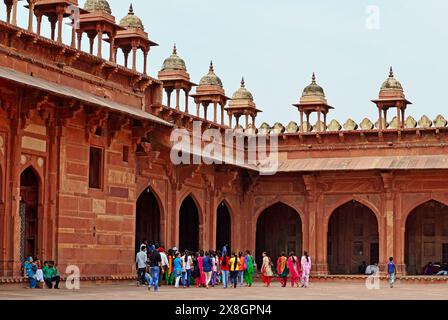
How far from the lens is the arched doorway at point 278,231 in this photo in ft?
118

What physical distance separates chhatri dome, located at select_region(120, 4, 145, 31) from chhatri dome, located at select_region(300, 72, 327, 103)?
7.75m

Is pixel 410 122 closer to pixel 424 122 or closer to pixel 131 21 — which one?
pixel 424 122

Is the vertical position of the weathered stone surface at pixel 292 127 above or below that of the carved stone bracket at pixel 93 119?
above

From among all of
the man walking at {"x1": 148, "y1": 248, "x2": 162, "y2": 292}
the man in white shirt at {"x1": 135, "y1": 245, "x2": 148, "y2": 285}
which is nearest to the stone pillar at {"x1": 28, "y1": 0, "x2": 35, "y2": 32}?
the man in white shirt at {"x1": 135, "y1": 245, "x2": 148, "y2": 285}

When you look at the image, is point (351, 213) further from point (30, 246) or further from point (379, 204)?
point (30, 246)

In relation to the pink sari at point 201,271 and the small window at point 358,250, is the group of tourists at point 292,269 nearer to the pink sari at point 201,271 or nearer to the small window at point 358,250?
the pink sari at point 201,271

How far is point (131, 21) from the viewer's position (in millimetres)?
28031

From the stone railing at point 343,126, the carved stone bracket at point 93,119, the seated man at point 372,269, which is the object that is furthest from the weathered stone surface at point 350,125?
the carved stone bracket at point 93,119

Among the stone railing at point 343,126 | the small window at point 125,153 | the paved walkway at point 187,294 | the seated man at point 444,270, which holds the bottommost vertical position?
the paved walkway at point 187,294

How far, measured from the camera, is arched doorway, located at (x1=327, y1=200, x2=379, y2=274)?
35.4 metres

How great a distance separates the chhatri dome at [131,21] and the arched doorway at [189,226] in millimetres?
6241

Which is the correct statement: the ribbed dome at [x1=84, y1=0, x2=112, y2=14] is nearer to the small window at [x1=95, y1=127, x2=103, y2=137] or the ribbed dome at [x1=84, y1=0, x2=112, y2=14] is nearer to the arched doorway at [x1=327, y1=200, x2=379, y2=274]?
the small window at [x1=95, y1=127, x2=103, y2=137]
